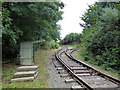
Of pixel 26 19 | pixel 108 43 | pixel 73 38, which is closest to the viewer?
pixel 26 19

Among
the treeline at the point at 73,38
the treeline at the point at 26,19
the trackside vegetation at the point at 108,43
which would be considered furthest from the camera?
the treeline at the point at 73,38

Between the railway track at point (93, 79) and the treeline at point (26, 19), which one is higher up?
the treeline at point (26, 19)

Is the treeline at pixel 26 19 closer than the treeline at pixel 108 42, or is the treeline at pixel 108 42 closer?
the treeline at pixel 26 19

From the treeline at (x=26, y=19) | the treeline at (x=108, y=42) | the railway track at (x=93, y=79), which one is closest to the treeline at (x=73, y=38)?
the treeline at (x=108, y=42)

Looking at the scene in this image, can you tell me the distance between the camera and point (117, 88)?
144 inches

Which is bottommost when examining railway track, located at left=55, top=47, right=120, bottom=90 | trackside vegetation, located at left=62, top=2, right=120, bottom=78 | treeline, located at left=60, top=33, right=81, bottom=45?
railway track, located at left=55, top=47, right=120, bottom=90

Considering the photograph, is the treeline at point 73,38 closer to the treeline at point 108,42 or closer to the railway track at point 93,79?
the treeline at point 108,42

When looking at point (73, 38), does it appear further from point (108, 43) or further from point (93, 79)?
point (93, 79)

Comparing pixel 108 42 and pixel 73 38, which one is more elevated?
pixel 73 38

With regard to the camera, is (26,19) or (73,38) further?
(73,38)

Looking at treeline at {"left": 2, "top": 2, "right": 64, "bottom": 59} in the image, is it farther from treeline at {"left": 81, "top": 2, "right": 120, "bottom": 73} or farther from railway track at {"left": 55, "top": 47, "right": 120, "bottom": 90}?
treeline at {"left": 81, "top": 2, "right": 120, "bottom": 73}

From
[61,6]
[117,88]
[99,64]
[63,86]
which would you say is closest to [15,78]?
[63,86]

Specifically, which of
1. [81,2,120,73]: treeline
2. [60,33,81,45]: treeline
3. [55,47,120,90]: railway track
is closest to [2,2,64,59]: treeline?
[55,47,120,90]: railway track

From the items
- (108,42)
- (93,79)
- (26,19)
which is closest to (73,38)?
(108,42)
